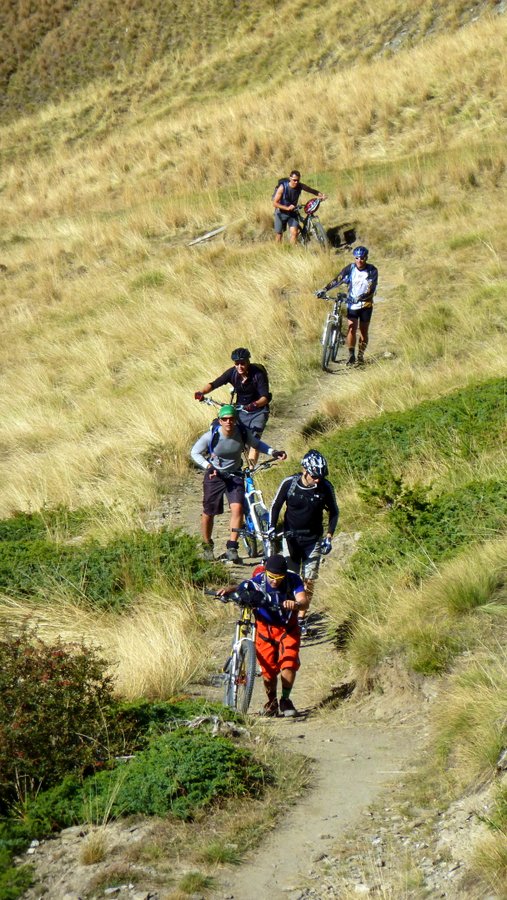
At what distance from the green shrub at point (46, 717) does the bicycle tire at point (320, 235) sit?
50.1 ft

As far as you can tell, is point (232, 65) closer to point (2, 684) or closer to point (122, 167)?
point (122, 167)

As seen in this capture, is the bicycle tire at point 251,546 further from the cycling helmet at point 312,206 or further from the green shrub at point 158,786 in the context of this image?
the cycling helmet at point 312,206

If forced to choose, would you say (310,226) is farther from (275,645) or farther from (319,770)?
(319,770)

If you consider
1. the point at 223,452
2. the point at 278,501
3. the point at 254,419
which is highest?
the point at 254,419

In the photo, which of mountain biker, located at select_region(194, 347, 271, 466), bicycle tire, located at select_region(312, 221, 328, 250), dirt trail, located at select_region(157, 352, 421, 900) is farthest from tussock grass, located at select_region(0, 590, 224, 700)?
bicycle tire, located at select_region(312, 221, 328, 250)

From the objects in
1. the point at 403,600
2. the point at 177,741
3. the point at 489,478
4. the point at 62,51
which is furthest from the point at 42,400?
the point at 62,51

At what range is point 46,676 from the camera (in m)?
6.76

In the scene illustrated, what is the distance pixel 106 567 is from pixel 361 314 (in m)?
6.87

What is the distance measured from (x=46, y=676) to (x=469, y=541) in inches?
149

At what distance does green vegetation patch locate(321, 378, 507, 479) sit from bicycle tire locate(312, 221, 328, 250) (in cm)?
916

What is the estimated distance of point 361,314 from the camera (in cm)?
1584

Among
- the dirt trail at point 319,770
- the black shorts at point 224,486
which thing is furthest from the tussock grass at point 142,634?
the black shorts at point 224,486

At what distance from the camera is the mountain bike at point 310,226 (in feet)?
69.3

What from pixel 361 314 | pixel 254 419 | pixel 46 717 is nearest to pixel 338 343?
pixel 361 314
